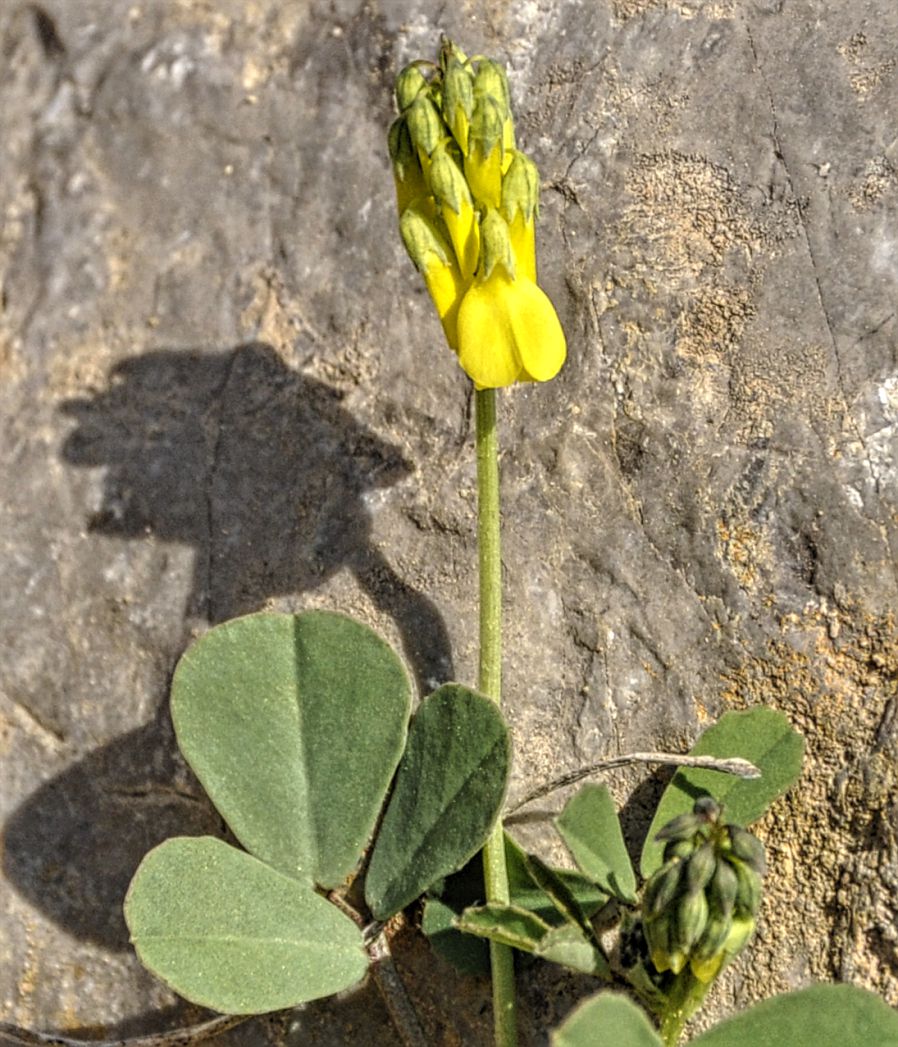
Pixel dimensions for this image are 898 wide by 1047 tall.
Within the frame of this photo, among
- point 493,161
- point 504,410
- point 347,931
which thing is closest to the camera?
point 493,161

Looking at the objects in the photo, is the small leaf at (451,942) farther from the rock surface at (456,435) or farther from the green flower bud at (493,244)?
the green flower bud at (493,244)

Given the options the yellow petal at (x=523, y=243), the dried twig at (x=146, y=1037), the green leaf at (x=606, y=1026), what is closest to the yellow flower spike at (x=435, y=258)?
the yellow petal at (x=523, y=243)

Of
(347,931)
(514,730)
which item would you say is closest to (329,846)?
(347,931)

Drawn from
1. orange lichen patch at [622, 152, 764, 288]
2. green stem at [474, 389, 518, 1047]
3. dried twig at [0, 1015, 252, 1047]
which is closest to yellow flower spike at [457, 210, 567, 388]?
green stem at [474, 389, 518, 1047]

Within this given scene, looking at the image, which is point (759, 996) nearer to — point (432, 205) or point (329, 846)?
point (329, 846)

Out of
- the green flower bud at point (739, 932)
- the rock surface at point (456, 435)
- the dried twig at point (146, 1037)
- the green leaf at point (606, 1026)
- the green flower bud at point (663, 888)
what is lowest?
the dried twig at point (146, 1037)

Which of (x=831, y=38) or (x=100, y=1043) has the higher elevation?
(x=831, y=38)

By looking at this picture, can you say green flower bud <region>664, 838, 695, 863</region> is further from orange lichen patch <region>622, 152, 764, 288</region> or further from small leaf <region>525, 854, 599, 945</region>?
orange lichen patch <region>622, 152, 764, 288</region>
